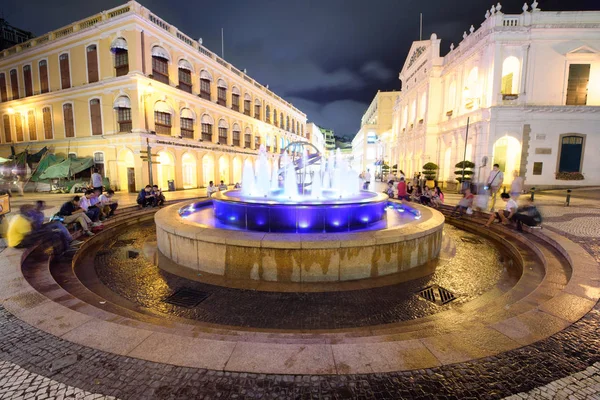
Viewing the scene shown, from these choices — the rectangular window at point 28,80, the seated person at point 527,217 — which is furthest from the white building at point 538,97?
the rectangular window at point 28,80

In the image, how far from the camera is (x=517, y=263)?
6.21 m

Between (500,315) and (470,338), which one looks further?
(500,315)

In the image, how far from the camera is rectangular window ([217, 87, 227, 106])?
1147 inches

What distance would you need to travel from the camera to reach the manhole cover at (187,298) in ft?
14.9

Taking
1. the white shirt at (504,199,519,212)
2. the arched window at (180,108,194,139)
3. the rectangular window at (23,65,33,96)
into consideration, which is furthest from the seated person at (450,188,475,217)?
the rectangular window at (23,65,33,96)

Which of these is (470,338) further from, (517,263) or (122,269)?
(122,269)

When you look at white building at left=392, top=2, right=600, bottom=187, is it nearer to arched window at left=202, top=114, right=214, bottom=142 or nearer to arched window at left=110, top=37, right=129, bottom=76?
arched window at left=202, top=114, right=214, bottom=142

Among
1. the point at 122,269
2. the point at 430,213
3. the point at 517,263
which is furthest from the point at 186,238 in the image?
the point at 517,263

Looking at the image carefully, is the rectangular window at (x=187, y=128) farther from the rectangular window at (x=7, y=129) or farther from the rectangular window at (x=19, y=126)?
the rectangular window at (x=7, y=129)

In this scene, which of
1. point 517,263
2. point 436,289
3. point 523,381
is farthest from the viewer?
point 517,263

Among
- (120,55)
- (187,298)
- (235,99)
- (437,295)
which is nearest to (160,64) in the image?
(120,55)

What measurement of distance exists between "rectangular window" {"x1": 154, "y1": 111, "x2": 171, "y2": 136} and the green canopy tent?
5.85 meters

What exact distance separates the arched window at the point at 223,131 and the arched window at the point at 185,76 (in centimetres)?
489

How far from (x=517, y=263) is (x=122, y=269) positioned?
28.9 feet
